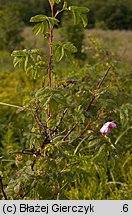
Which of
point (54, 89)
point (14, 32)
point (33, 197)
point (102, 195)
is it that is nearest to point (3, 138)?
point (102, 195)

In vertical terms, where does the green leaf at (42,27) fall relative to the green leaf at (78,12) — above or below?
below

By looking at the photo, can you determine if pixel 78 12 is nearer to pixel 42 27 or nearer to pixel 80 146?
pixel 42 27

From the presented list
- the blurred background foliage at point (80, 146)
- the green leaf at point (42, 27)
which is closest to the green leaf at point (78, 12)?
the green leaf at point (42, 27)

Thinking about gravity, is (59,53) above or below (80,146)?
above

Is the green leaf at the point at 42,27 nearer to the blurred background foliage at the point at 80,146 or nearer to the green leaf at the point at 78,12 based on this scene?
the green leaf at the point at 78,12

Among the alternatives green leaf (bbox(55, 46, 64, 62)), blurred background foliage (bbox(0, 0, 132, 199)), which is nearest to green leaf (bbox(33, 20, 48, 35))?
green leaf (bbox(55, 46, 64, 62))

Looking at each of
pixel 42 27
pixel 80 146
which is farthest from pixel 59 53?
pixel 80 146

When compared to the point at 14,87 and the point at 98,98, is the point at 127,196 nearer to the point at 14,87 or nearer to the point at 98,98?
the point at 98,98

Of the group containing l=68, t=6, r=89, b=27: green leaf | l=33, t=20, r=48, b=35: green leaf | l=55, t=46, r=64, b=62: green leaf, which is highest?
l=68, t=6, r=89, b=27: green leaf

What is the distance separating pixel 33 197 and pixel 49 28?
23.4 inches

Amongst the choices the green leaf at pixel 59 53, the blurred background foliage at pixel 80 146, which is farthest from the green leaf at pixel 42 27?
the blurred background foliage at pixel 80 146

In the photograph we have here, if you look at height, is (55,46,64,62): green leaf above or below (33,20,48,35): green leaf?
below

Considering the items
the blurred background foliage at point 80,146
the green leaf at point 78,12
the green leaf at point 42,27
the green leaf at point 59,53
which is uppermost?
the green leaf at point 78,12

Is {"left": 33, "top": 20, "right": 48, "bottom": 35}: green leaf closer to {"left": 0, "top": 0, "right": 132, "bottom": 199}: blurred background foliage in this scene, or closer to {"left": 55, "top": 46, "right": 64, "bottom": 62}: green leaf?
{"left": 55, "top": 46, "right": 64, "bottom": 62}: green leaf
